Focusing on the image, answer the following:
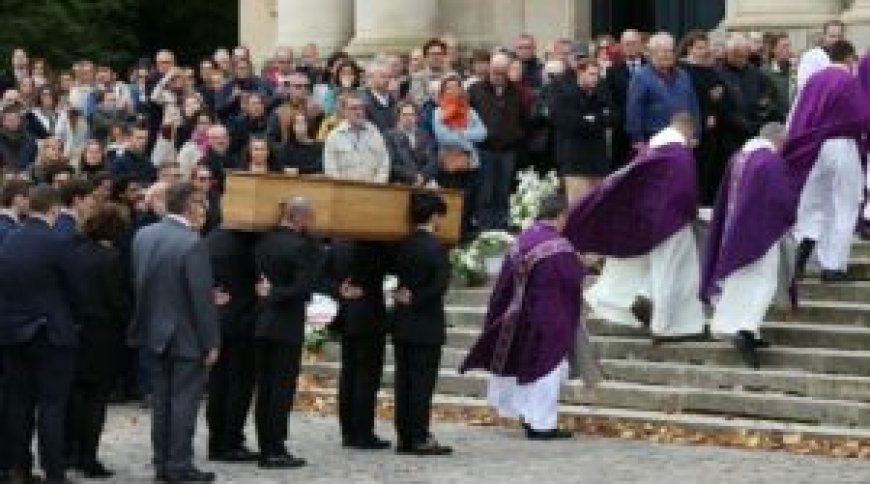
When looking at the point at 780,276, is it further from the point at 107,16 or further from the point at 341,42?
the point at 107,16

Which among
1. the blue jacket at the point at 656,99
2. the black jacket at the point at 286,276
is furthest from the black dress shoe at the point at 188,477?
the blue jacket at the point at 656,99

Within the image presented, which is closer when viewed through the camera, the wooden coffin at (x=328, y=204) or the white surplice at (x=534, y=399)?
the wooden coffin at (x=328, y=204)

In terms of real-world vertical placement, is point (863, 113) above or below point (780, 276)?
above

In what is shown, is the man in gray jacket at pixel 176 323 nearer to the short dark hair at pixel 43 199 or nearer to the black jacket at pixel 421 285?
the short dark hair at pixel 43 199

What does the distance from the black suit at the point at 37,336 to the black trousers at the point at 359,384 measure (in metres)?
2.46

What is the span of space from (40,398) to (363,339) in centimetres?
270

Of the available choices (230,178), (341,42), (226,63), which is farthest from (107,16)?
(230,178)

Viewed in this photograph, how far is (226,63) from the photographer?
24656 mm

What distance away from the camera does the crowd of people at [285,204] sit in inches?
593

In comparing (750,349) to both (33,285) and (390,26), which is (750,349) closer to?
(33,285)

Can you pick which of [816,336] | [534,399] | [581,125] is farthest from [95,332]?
[581,125]

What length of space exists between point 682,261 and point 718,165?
252 centimetres

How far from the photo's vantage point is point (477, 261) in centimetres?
2111

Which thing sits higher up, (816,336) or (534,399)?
(816,336)
